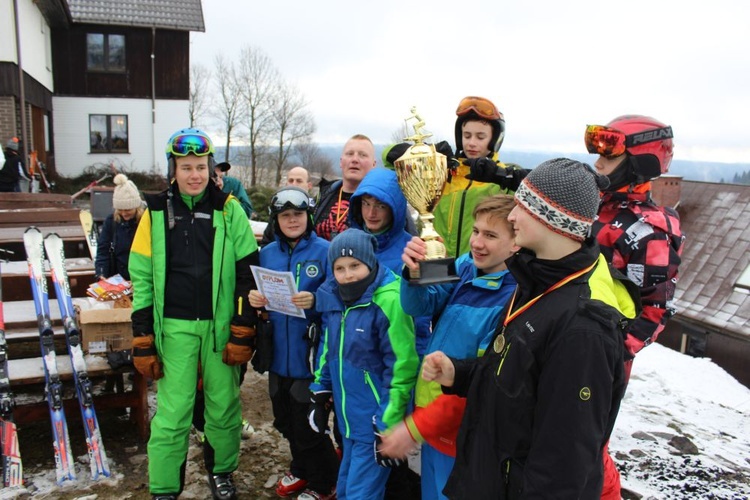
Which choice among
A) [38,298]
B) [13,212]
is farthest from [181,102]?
→ [38,298]

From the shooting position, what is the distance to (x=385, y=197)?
3.01 metres

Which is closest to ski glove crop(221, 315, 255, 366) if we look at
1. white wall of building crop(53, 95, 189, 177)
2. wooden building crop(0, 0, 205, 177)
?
white wall of building crop(53, 95, 189, 177)

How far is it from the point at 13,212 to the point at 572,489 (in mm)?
9452

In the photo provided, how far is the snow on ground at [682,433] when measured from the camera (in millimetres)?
3693

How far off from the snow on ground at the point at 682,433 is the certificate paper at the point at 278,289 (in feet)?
8.64

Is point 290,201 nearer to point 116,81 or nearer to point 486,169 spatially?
point 486,169

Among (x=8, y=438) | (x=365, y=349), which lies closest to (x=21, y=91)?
(x=8, y=438)

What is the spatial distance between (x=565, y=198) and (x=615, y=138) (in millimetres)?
1646

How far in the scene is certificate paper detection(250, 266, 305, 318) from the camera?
3.20 meters

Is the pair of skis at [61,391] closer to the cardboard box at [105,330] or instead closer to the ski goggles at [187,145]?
the cardboard box at [105,330]

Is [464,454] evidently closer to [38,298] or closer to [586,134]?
[586,134]

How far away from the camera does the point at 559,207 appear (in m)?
1.72

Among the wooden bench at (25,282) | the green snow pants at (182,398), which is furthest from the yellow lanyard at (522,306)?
the wooden bench at (25,282)

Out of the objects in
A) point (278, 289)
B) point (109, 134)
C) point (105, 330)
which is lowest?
point (105, 330)
